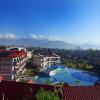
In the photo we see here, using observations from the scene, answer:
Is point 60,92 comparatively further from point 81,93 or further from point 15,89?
point 15,89

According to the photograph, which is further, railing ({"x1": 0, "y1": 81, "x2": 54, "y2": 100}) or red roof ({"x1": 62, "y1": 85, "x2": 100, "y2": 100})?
railing ({"x1": 0, "y1": 81, "x2": 54, "y2": 100})

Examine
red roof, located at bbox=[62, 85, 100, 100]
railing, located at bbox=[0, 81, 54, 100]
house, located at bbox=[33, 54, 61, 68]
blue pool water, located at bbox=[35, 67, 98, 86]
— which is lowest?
blue pool water, located at bbox=[35, 67, 98, 86]

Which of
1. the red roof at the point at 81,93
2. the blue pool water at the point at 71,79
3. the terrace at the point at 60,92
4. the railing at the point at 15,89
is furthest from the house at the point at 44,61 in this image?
the red roof at the point at 81,93

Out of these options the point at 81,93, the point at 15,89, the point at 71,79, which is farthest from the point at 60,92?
the point at 71,79

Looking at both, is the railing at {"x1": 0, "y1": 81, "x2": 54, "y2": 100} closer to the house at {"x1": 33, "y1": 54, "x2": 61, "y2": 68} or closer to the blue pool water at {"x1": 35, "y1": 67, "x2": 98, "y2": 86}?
the blue pool water at {"x1": 35, "y1": 67, "x2": 98, "y2": 86}

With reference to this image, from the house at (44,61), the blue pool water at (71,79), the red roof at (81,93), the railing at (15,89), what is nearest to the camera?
the red roof at (81,93)

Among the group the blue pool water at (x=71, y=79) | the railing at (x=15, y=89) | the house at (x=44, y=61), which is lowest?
the blue pool water at (x=71, y=79)

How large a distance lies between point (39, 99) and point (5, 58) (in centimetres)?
3125

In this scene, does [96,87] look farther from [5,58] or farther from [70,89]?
[5,58]

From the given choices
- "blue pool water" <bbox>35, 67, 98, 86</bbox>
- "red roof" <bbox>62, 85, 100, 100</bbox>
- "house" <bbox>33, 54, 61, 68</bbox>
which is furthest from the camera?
"house" <bbox>33, 54, 61, 68</bbox>

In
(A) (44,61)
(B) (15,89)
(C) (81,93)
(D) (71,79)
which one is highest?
(C) (81,93)

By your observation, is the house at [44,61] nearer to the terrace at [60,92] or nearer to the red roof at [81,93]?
the terrace at [60,92]

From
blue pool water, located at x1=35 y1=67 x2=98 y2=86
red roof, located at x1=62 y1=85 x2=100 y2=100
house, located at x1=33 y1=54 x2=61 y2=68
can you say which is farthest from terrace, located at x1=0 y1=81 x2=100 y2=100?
house, located at x1=33 y1=54 x2=61 y2=68

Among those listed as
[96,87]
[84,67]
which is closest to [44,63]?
[84,67]
